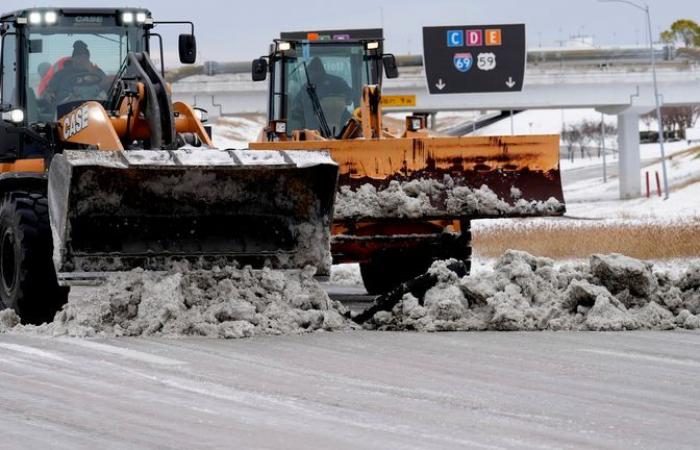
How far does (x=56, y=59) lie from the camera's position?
12.1 meters

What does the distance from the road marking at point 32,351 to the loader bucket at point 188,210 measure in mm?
936

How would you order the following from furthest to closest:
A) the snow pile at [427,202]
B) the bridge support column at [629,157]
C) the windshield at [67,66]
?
the bridge support column at [629,157] < the snow pile at [427,202] < the windshield at [67,66]

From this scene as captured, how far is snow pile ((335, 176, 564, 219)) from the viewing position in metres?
13.1

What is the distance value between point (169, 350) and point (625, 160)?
163 ft

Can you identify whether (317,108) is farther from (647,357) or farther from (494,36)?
(494,36)

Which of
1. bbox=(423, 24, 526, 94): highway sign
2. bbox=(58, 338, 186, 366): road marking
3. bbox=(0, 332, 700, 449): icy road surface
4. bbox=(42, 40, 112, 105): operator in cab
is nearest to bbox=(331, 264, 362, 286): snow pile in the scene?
bbox=(42, 40, 112, 105): operator in cab

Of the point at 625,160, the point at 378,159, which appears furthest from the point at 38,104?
the point at 625,160

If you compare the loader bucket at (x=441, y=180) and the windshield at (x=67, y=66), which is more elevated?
the windshield at (x=67, y=66)

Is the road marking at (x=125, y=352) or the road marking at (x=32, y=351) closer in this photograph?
the road marking at (x=125, y=352)

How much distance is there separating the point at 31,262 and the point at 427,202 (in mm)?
3945

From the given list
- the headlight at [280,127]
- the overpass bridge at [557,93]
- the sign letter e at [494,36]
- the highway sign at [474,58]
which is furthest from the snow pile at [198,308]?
the overpass bridge at [557,93]

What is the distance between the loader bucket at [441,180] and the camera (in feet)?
43.1

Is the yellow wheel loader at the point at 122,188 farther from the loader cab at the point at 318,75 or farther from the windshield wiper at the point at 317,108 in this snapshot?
the loader cab at the point at 318,75

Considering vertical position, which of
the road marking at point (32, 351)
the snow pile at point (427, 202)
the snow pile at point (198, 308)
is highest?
the snow pile at point (427, 202)
